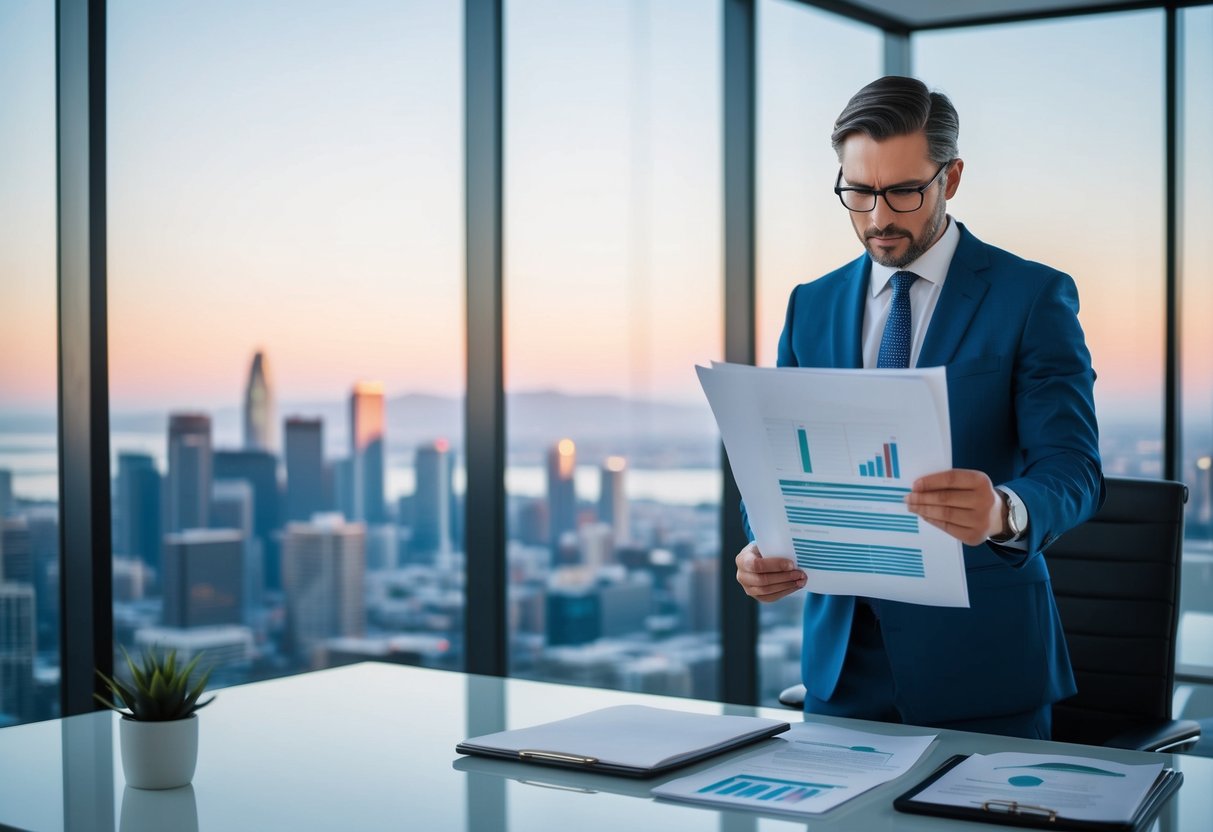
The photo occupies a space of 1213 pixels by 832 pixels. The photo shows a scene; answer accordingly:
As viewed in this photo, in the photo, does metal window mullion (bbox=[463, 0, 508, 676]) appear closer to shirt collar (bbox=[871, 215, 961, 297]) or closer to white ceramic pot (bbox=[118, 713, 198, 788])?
shirt collar (bbox=[871, 215, 961, 297])

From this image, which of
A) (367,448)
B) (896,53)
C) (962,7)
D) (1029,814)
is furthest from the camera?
(896,53)

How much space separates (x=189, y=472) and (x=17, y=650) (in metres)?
0.52

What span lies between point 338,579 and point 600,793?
A: 1889 millimetres

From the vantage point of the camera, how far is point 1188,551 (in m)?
3.88

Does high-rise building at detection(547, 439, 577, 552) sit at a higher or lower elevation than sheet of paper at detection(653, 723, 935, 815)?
higher

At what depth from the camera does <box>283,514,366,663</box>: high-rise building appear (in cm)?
Answer: 301

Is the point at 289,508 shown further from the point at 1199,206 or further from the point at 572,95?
the point at 1199,206

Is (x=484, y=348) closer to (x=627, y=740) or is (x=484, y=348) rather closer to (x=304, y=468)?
(x=304, y=468)

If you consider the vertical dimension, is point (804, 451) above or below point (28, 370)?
below

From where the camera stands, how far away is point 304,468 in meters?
3.04

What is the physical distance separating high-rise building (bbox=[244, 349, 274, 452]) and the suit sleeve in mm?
1823

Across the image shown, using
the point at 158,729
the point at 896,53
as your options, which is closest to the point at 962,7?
the point at 896,53

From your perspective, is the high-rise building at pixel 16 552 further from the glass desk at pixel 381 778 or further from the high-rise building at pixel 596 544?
the high-rise building at pixel 596 544

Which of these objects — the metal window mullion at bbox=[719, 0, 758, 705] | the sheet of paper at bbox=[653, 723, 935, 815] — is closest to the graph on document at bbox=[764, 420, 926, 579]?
the sheet of paper at bbox=[653, 723, 935, 815]
